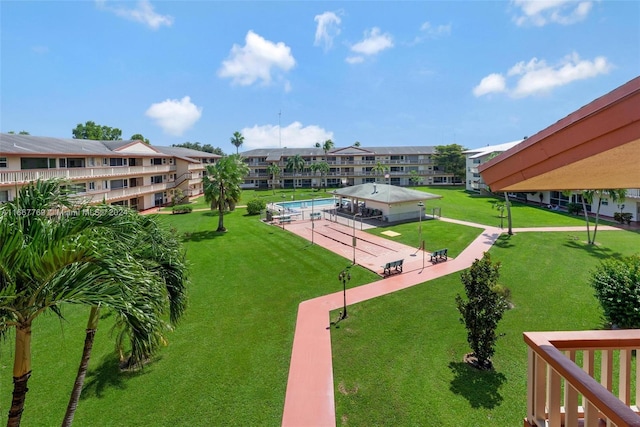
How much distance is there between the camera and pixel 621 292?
11.8 m

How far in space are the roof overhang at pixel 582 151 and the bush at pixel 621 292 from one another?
391 inches

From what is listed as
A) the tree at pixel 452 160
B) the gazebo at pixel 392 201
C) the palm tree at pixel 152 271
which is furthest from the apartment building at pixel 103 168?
the tree at pixel 452 160

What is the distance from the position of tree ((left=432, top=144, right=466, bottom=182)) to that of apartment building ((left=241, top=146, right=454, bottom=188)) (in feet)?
9.31

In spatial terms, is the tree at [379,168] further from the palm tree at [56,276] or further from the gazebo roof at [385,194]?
the palm tree at [56,276]

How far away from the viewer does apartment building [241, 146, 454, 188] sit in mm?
80000

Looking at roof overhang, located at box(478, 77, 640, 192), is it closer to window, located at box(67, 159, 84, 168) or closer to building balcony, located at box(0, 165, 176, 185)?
building balcony, located at box(0, 165, 176, 185)

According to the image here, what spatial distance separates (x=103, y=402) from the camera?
10477mm

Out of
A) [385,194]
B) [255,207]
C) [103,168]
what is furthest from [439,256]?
[103,168]

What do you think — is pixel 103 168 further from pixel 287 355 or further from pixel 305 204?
pixel 287 355

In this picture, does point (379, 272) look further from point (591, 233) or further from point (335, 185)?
point (335, 185)

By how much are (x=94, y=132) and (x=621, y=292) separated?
321 ft

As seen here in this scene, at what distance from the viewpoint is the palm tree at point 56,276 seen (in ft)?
14.7

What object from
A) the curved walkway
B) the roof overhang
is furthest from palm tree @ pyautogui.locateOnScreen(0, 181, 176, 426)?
the curved walkway

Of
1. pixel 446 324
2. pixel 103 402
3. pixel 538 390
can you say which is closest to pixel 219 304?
pixel 103 402
